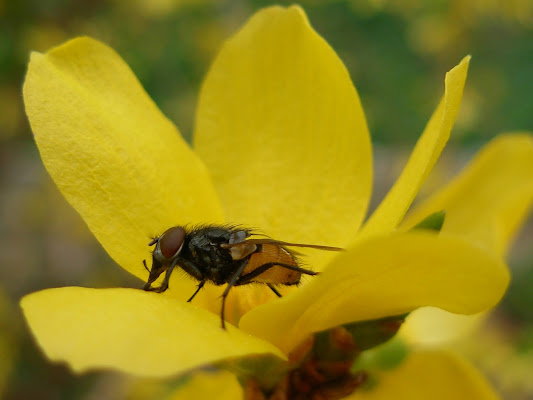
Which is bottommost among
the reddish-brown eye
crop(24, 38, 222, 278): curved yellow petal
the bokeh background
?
the bokeh background

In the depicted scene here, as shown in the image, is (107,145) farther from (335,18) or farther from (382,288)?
(335,18)

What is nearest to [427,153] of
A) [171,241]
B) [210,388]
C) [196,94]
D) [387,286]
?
[387,286]

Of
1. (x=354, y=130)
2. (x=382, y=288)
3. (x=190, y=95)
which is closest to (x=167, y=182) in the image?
(x=354, y=130)

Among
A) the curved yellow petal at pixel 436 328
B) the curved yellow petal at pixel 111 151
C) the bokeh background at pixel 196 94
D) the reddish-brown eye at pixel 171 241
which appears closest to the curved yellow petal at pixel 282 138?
the curved yellow petal at pixel 111 151

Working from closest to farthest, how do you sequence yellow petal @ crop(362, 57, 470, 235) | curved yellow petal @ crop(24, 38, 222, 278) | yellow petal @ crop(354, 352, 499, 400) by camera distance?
yellow petal @ crop(362, 57, 470, 235), curved yellow petal @ crop(24, 38, 222, 278), yellow petal @ crop(354, 352, 499, 400)

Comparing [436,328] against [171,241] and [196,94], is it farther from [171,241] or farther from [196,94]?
[196,94]

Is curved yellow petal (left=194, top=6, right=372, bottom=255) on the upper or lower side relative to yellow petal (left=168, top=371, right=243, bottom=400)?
upper

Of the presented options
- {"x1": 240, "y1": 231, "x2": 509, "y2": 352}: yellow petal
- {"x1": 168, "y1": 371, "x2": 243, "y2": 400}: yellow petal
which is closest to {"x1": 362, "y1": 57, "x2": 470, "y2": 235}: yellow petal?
{"x1": 240, "y1": 231, "x2": 509, "y2": 352}: yellow petal

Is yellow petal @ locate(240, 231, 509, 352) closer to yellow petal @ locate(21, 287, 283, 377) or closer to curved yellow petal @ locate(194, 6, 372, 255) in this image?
yellow petal @ locate(21, 287, 283, 377)
